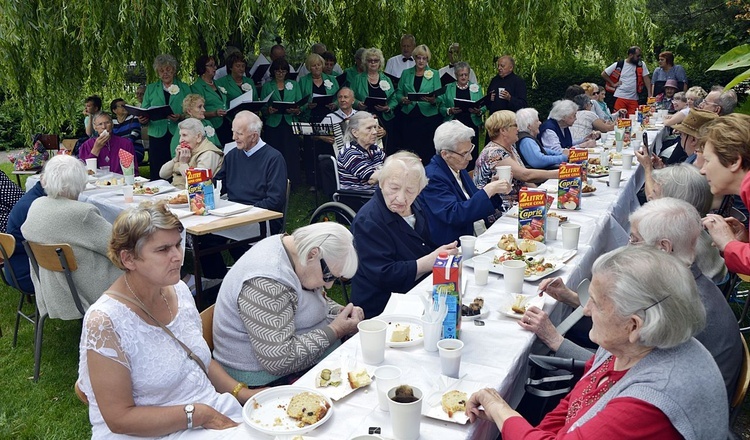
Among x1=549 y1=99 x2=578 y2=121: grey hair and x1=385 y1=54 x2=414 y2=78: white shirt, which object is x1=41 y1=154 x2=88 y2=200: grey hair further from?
x1=385 y1=54 x2=414 y2=78: white shirt

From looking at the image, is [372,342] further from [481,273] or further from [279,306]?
[481,273]

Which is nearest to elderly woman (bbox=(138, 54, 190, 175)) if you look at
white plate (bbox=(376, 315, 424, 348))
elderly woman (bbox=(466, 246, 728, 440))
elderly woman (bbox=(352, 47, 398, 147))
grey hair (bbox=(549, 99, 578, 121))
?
elderly woman (bbox=(352, 47, 398, 147))

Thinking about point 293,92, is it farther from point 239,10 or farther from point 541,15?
point 541,15

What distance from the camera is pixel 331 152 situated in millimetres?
8703

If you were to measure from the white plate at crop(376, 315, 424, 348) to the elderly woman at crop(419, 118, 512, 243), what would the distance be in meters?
1.60

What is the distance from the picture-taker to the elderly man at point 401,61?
9422mm

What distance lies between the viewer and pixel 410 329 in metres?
2.51

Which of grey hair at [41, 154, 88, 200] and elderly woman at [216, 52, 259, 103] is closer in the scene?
grey hair at [41, 154, 88, 200]

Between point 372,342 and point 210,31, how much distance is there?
550cm

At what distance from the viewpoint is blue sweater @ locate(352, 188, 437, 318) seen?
339 centimetres

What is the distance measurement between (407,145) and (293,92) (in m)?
2.11

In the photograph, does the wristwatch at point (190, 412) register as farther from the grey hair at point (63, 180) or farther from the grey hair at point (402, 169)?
the grey hair at point (63, 180)

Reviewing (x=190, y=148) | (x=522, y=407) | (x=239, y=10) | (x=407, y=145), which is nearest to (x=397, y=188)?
(x=522, y=407)

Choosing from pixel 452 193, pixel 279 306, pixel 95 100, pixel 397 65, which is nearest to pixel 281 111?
pixel 397 65
